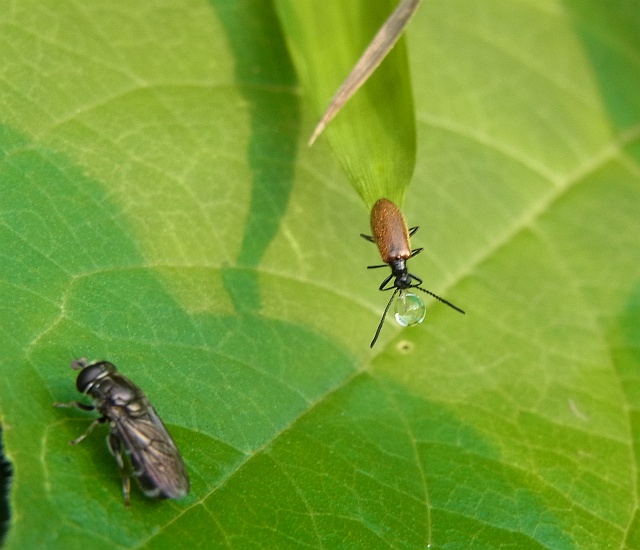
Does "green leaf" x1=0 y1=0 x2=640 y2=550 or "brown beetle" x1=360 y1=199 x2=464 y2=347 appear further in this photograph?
"brown beetle" x1=360 y1=199 x2=464 y2=347

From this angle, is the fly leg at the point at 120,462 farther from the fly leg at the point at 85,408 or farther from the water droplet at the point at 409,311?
the water droplet at the point at 409,311

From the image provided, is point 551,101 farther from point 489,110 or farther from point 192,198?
point 192,198

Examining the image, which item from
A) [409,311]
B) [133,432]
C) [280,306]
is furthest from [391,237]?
[133,432]

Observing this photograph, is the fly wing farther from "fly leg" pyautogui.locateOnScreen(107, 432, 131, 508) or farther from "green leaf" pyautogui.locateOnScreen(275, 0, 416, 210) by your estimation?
"green leaf" pyautogui.locateOnScreen(275, 0, 416, 210)

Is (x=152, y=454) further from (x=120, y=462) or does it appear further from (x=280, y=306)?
(x=280, y=306)

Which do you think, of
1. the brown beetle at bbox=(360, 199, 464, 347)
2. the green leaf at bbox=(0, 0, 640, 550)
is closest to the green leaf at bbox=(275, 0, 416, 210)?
the brown beetle at bbox=(360, 199, 464, 347)

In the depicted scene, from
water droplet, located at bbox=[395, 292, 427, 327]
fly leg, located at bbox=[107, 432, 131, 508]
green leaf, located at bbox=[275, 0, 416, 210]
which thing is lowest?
water droplet, located at bbox=[395, 292, 427, 327]
